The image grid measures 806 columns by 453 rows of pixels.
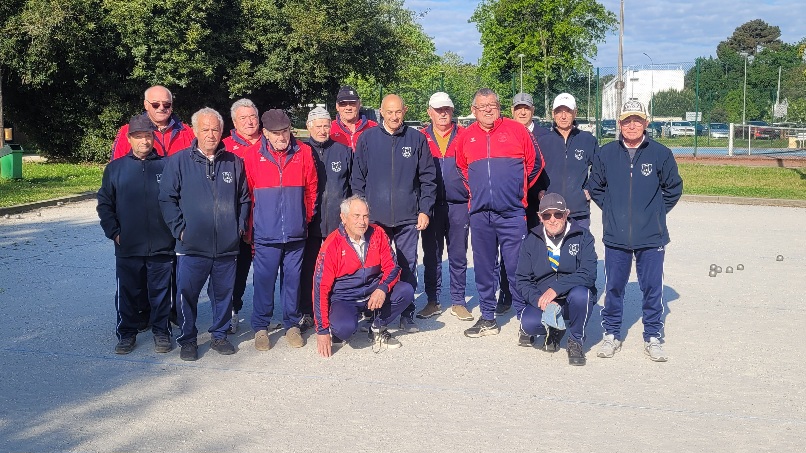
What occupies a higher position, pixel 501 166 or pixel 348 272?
pixel 501 166

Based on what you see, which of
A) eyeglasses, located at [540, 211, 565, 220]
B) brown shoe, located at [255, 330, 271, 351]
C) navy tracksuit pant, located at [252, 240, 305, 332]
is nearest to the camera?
eyeglasses, located at [540, 211, 565, 220]

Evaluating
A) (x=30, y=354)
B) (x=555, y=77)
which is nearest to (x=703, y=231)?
(x=30, y=354)

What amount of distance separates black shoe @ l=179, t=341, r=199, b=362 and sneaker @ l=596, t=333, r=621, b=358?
3095 mm

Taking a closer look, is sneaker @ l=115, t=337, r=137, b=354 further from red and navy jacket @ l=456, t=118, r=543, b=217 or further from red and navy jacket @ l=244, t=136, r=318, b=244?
red and navy jacket @ l=456, t=118, r=543, b=217

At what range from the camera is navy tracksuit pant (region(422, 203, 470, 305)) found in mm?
7945

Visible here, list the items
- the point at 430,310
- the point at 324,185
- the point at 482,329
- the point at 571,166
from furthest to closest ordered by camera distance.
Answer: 1. the point at 430,310
2. the point at 571,166
3. the point at 324,185
4. the point at 482,329

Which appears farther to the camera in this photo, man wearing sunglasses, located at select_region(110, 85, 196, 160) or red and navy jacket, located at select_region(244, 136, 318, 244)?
man wearing sunglasses, located at select_region(110, 85, 196, 160)

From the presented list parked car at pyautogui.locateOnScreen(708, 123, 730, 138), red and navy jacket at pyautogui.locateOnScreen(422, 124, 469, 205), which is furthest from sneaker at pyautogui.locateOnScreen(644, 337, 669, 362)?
parked car at pyautogui.locateOnScreen(708, 123, 730, 138)

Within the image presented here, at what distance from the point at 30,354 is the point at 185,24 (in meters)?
21.4

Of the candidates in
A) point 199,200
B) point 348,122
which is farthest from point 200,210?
→ point 348,122

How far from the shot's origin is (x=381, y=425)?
498cm

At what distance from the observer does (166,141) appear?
23.4 feet

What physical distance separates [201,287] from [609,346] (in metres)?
3.20

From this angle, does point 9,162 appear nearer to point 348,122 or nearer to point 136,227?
point 348,122
